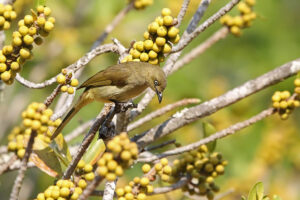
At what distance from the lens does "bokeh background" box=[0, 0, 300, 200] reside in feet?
20.8

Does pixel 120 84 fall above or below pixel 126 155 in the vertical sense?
above

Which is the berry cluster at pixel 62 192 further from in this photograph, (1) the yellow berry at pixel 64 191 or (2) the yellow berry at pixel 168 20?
(2) the yellow berry at pixel 168 20

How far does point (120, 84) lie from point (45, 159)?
1.34 meters

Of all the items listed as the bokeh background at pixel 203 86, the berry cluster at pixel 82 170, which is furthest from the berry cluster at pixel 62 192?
the bokeh background at pixel 203 86

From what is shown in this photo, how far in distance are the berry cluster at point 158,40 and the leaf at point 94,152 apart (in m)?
0.54

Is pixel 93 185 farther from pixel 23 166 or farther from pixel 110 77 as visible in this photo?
pixel 110 77

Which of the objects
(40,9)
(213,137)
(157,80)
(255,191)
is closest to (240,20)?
(157,80)

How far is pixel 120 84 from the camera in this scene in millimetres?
4371

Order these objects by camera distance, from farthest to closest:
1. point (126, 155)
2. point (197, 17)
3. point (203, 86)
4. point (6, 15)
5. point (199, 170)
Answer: point (203, 86), point (197, 17), point (199, 170), point (6, 15), point (126, 155)

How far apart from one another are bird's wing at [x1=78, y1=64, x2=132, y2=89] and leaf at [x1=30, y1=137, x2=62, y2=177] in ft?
2.97

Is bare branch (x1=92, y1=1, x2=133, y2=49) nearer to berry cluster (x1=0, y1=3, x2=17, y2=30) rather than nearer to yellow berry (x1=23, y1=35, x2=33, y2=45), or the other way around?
berry cluster (x1=0, y1=3, x2=17, y2=30)

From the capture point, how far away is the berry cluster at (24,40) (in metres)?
2.88

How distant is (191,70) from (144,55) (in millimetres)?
4200

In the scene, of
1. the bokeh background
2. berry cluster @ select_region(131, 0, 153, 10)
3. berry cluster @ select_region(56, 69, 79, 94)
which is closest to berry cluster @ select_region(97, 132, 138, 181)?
berry cluster @ select_region(56, 69, 79, 94)
